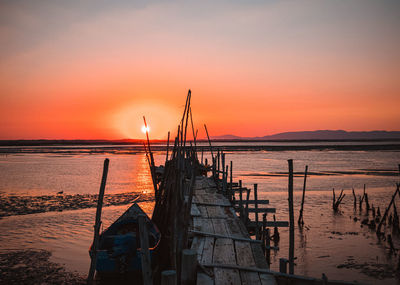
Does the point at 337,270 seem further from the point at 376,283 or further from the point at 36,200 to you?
the point at 36,200

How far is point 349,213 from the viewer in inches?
629

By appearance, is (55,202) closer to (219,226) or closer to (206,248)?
(219,226)

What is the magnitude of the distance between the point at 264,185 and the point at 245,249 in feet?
56.5

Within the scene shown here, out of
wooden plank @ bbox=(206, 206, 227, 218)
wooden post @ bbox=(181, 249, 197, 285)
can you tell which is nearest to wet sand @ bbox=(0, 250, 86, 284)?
wooden post @ bbox=(181, 249, 197, 285)

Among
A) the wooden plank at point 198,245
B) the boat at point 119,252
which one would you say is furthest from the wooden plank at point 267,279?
the boat at point 119,252

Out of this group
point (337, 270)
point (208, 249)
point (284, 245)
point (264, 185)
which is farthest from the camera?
point (264, 185)

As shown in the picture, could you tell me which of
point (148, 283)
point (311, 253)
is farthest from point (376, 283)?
point (148, 283)

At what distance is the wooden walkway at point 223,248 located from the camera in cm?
577

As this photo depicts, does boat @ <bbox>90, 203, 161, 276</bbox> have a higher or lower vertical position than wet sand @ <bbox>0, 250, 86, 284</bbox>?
higher

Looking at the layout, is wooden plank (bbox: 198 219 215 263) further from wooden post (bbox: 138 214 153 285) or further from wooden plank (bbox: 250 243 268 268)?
wooden post (bbox: 138 214 153 285)

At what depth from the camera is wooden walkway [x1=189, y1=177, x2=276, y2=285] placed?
5.77 meters

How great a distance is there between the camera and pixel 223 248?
743cm

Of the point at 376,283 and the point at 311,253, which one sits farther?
the point at 311,253

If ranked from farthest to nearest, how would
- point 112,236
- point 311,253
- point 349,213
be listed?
point 349,213 < point 311,253 < point 112,236
